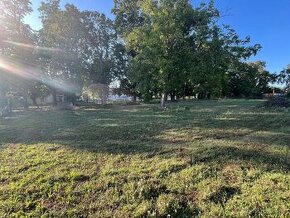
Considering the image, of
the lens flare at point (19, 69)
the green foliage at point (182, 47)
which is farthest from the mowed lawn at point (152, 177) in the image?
the lens flare at point (19, 69)

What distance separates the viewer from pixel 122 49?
36.2 metres

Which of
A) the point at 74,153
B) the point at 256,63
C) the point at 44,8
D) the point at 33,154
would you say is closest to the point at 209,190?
the point at 74,153

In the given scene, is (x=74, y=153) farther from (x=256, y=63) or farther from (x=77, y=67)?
(x=256, y=63)

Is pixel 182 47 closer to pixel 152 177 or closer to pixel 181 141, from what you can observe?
pixel 181 141

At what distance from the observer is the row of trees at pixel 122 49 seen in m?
18.3

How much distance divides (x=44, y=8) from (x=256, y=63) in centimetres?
5526

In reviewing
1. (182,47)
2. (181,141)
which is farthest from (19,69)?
(181,141)

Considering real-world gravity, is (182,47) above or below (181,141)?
above

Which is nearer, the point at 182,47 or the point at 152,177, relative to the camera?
the point at 152,177

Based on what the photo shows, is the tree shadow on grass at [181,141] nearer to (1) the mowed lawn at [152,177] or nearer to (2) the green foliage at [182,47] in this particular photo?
(1) the mowed lawn at [152,177]

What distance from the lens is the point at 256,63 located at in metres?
69.9

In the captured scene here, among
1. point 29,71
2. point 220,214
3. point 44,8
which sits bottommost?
point 220,214

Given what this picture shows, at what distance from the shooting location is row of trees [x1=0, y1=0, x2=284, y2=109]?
18.3 metres

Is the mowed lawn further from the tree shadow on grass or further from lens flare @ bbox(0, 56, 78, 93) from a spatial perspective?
lens flare @ bbox(0, 56, 78, 93)
